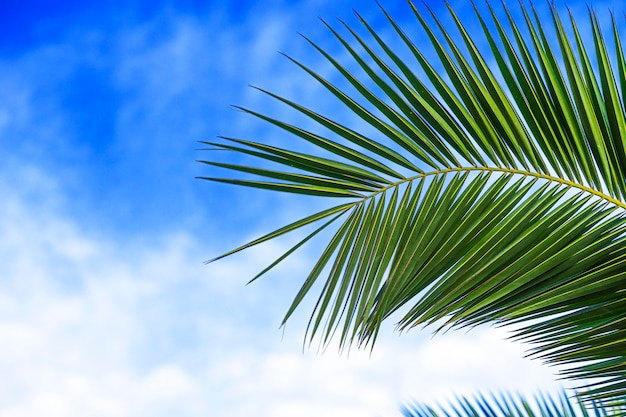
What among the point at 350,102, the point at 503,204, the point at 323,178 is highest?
the point at 350,102

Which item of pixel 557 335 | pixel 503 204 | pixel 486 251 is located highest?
pixel 503 204

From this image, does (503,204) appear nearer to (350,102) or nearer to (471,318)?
(471,318)

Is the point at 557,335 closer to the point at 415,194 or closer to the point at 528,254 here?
the point at 528,254

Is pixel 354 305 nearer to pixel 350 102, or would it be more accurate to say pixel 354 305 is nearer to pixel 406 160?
pixel 406 160

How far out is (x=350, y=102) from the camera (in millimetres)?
1546

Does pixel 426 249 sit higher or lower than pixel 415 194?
lower

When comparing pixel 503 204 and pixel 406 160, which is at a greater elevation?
pixel 406 160

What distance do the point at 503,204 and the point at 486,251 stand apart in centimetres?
11

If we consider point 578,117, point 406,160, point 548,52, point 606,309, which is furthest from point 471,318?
point 548,52

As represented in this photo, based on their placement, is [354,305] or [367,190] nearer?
[354,305]

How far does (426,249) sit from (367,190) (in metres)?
0.23

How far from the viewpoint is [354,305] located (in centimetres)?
146

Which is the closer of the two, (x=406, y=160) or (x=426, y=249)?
(x=426, y=249)

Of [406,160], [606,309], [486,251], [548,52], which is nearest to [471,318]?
[486,251]
